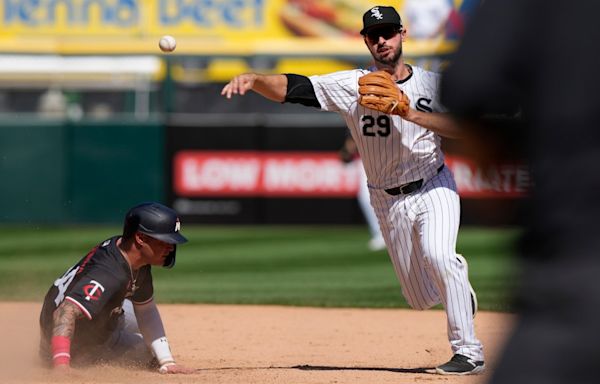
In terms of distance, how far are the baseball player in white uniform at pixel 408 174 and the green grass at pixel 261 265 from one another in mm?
1992

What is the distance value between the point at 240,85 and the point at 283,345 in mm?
2314

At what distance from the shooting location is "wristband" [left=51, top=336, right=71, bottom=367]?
5250mm

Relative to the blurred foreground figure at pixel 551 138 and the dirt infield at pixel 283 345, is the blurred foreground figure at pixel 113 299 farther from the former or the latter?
the blurred foreground figure at pixel 551 138

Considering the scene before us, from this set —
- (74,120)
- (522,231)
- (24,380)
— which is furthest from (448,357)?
(74,120)

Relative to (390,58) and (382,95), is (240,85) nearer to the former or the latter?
(382,95)

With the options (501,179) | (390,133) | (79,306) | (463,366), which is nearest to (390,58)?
(390,133)

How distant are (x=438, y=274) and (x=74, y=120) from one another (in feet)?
40.0

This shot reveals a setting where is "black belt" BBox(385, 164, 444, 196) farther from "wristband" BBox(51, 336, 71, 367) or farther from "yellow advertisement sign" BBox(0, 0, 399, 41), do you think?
"yellow advertisement sign" BBox(0, 0, 399, 41)

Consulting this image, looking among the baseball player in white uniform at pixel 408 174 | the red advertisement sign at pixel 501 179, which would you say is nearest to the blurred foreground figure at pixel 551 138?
the red advertisement sign at pixel 501 179

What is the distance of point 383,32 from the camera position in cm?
577

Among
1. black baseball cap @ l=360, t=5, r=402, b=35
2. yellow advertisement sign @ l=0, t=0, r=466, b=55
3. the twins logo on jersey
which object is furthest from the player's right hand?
yellow advertisement sign @ l=0, t=0, r=466, b=55

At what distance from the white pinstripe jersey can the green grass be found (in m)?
2.19

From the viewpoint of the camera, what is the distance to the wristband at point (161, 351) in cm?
577

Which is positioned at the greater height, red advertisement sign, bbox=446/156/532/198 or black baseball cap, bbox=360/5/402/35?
red advertisement sign, bbox=446/156/532/198
